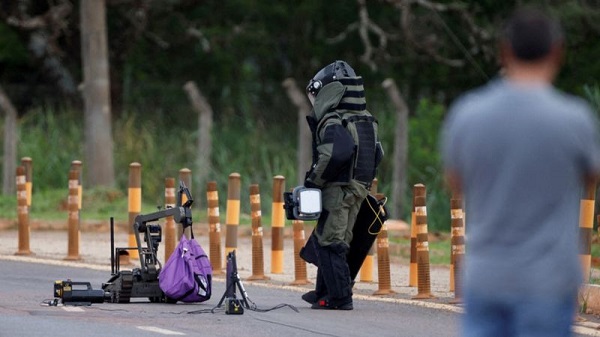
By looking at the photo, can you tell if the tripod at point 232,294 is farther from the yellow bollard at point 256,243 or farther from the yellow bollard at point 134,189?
the yellow bollard at point 134,189

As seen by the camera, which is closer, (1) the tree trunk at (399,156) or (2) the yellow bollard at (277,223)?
(2) the yellow bollard at (277,223)

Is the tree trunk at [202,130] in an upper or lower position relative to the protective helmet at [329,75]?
upper

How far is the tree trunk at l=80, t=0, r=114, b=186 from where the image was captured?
25500mm

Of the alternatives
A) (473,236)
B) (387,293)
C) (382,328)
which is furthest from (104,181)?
(473,236)

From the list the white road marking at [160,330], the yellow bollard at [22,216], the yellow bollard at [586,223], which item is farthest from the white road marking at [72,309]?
the yellow bollard at [22,216]

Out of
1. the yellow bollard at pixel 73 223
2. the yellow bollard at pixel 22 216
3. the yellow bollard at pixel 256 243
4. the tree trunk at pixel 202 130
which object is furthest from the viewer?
the tree trunk at pixel 202 130

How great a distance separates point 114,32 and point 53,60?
4.22ft

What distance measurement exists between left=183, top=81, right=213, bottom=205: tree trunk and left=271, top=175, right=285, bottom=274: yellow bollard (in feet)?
27.4

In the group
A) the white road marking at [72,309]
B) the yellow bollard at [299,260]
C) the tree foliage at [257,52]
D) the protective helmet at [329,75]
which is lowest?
the white road marking at [72,309]

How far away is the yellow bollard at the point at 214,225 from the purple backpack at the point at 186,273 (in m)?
2.84

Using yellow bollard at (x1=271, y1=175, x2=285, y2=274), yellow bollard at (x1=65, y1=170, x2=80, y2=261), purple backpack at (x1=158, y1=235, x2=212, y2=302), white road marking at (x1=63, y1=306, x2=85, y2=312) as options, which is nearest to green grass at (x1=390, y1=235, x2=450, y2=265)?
yellow bollard at (x1=271, y1=175, x2=285, y2=274)

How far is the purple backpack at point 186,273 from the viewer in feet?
42.1

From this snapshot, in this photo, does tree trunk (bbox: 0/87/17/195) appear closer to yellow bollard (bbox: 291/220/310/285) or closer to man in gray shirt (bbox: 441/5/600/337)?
yellow bollard (bbox: 291/220/310/285)

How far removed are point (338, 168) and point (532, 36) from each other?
6.83m
